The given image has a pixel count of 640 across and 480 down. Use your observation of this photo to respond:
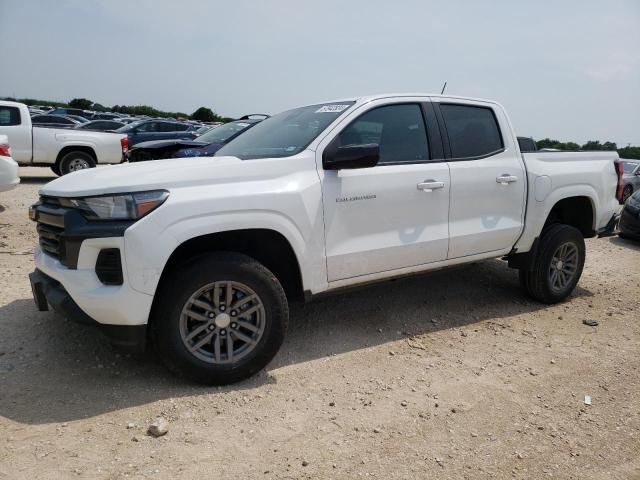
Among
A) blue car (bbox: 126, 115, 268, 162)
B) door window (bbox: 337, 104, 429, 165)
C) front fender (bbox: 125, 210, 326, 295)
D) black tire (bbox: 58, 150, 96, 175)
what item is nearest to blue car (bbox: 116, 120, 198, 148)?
black tire (bbox: 58, 150, 96, 175)

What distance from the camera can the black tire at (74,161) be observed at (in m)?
11.5

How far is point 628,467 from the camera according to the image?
265 cm

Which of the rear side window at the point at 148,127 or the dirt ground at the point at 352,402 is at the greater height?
the rear side window at the point at 148,127

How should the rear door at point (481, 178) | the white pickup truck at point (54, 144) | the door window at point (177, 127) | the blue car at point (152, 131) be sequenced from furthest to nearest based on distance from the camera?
the door window at point (177, 127) < the blue car at point (152, 131) < the white pickup truck at point (54, 144) < the rear door at point (481, 178)

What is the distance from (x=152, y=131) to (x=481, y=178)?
738 inches

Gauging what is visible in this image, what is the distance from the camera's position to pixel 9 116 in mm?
10992

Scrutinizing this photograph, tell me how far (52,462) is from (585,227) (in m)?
5.07

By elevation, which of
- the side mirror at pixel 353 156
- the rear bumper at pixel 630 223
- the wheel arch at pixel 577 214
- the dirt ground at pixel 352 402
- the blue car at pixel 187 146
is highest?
the blue car at pixel 187 146

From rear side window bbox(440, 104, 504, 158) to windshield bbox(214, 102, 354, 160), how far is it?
0.99 meters

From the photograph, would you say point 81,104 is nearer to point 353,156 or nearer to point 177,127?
point 177,127

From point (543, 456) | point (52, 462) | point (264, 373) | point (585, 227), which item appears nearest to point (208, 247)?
point (264, 373)

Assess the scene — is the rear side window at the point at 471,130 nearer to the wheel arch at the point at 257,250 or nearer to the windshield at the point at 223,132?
the wheel arch at the point at 257,250

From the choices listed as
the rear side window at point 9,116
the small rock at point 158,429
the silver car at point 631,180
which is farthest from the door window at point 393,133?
the silver car at point 631,180

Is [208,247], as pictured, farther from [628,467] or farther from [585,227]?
[585,227]
